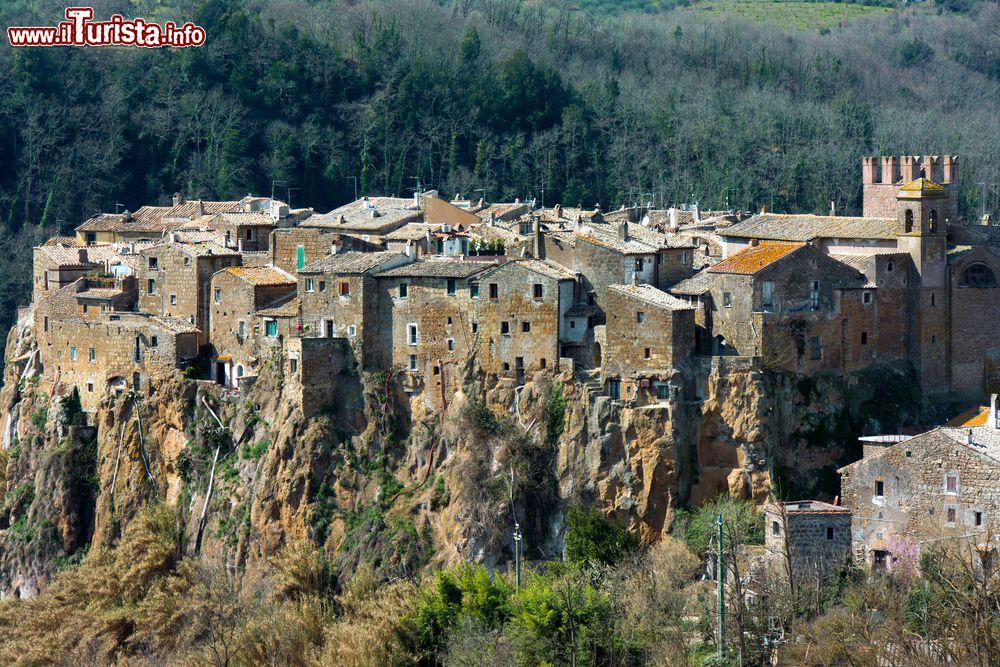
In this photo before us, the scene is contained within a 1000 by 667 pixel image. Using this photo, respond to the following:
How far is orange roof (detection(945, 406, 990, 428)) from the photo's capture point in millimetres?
49794

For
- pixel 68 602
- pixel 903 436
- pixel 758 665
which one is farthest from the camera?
pixel 68 602

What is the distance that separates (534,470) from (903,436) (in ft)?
30.1

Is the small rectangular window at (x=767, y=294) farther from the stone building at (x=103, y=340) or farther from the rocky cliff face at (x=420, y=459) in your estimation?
the stone building at (x=103, y=340)

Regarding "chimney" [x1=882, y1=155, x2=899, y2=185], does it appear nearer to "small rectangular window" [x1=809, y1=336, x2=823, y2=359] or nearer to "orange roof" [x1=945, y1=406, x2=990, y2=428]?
"orange roof" [x1=945, y1=406, x2=990, y2=428]

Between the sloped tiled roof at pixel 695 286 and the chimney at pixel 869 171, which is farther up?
the chimney at pixel 869 171

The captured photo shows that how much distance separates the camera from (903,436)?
50500 mm

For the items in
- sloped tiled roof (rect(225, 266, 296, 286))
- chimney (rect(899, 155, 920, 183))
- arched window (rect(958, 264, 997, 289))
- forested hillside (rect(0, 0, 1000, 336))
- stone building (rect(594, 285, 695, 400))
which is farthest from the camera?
forested hillside (rect(0, 0, 1000, 336))

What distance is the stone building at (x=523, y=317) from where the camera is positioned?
52.0 meters

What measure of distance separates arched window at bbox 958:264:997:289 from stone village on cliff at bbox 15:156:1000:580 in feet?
0.17

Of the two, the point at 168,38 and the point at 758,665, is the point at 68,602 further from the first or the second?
the point at 168,38

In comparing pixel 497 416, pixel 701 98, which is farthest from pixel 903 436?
pixel 701 98

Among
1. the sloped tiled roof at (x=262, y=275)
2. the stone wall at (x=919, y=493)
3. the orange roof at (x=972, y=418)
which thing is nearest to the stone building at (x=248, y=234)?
the sloped tiled roof at (x=262, y=275)

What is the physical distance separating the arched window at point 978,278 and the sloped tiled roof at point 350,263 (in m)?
15.2

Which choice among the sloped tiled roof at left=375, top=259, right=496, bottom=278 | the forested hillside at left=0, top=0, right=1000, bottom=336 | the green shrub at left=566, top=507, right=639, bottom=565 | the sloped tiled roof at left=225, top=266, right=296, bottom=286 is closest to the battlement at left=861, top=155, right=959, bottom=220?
the sloped tiled roof at left=375, top=259, right=496, bottom=278
